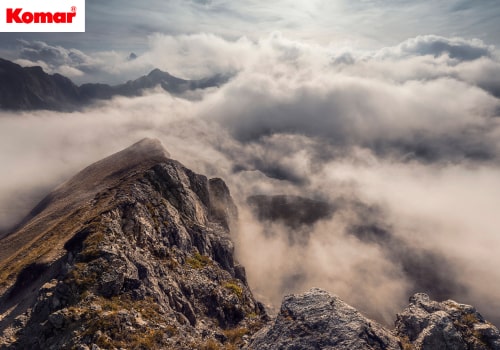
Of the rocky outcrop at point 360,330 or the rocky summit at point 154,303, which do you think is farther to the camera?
the rocky summit at point 154,303

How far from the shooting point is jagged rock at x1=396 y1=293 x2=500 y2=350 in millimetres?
59000

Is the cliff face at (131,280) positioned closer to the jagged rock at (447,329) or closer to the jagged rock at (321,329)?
the jagged rock at (321,329)

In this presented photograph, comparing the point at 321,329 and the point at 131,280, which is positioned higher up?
the point at 321,329

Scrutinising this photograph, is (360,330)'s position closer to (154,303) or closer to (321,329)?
(321,329)

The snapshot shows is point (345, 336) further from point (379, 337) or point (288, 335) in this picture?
point (288, 335)

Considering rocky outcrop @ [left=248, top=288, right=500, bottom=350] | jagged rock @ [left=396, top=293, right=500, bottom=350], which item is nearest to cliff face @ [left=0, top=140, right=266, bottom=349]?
rocky outcrop @ [left=248, top=288, right=500, bottom=350]

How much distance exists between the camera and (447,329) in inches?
2395

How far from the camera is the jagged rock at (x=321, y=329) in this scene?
56562 millimetres

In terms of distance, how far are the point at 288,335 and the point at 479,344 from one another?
116ft

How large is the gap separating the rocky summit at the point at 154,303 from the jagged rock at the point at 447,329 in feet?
0.62

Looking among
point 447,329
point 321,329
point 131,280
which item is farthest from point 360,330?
point 131,280

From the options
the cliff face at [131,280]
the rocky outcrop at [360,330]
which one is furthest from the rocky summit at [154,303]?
the cliff face at [131,280]

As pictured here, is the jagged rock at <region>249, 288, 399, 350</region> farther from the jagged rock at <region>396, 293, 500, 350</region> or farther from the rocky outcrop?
the jagged rock at <region>396, 293, 500, 350</region>

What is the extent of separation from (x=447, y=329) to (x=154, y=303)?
64.6 meters
